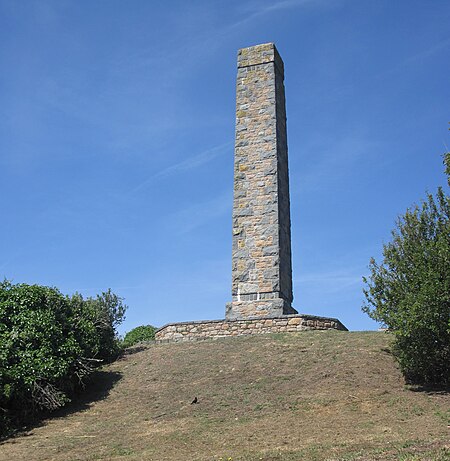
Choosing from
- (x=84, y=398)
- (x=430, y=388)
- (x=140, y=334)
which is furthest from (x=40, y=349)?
(x=140, y=334)

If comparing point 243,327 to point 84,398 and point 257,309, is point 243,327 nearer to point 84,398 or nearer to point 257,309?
point 257,309

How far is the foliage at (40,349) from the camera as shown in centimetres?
1520

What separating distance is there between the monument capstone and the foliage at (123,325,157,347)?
5.37 meters

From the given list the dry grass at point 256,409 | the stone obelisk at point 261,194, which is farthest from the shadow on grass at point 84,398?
the stone obelisk at point 261,194

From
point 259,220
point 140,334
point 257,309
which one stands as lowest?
point 257,309

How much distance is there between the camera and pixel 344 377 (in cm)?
1558

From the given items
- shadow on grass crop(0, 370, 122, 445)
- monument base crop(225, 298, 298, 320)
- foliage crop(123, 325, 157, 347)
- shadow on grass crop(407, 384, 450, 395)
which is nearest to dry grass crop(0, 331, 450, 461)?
shadow on grass crop(0, 370, 122, 445)

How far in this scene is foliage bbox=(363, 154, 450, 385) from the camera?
14.5m

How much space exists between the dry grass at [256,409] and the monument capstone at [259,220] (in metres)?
1.12

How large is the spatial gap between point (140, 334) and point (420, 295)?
16277 millimetres

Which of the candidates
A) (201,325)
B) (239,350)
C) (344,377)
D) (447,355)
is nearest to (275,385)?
(344,377)

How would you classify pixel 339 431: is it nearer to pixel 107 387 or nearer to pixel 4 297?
pixel 107 387

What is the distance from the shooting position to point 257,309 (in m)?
21.2

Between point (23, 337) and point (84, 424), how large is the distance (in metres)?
2.73
